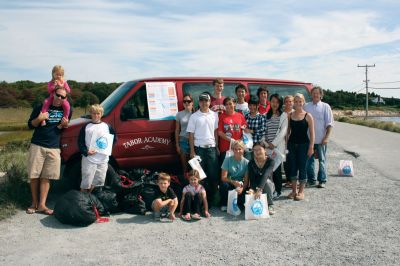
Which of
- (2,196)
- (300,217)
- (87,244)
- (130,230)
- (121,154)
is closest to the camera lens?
(87,244)

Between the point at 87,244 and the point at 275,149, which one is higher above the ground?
the point at 275,149

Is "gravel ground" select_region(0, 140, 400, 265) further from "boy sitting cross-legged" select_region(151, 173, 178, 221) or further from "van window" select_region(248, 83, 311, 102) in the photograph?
"van window" select_region(248, 83, 311, 102)

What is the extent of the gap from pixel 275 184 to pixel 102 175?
9.19 ft

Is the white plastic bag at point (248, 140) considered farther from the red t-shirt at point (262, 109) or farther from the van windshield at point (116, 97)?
the van windshield at point (116, 97)

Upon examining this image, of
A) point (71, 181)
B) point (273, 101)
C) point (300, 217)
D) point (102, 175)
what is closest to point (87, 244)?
point (102, 175)

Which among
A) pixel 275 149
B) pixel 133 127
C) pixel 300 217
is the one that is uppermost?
pixel 133 127

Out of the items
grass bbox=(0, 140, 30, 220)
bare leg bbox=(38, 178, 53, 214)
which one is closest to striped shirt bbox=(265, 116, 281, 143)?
bare leg bbox=(38, 178, 53, 214)

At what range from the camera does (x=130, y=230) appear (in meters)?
5.02

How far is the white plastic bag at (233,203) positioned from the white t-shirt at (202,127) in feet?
2.69

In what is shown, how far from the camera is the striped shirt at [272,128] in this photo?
6320 mm

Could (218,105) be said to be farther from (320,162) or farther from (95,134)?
(320,162)

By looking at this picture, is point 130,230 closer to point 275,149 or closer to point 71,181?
point 71,181

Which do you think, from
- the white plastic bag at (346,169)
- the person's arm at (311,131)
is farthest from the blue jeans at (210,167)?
the white plastic bag at (346,169)

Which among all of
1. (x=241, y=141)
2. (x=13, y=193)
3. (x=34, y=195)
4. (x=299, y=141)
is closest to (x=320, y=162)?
(x=299, y=141)
